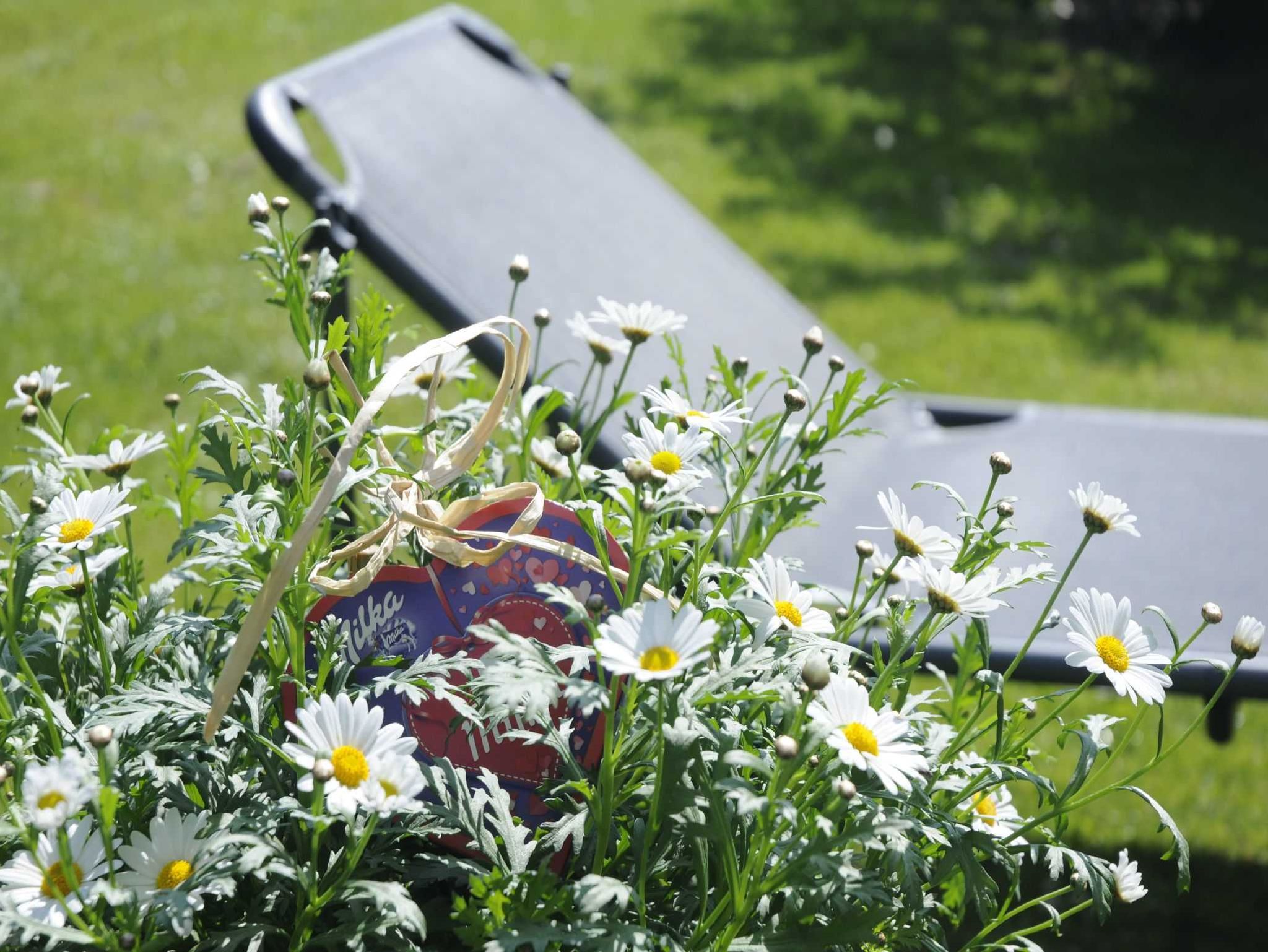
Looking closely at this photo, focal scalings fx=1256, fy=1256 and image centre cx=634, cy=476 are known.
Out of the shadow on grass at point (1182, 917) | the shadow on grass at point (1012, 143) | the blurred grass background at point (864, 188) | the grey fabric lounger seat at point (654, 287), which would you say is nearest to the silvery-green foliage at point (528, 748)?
the grey fabric lounger seat at point (654, 287)

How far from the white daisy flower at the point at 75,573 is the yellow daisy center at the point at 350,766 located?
0.23 meters

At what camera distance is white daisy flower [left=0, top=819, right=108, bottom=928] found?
2.91 ft

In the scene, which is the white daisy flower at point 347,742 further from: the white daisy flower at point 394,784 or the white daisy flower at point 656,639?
the white daisy flower at point 656,639

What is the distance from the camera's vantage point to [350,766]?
90 centimetres

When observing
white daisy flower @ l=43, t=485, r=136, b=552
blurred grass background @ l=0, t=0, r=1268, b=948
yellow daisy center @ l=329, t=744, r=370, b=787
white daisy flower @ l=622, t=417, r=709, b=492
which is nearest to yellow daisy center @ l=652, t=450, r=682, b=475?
white daisy flower @ l=622, t=417, r=709, b=492

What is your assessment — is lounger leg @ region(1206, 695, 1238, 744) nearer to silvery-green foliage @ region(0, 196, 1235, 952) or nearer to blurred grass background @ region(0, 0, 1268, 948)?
blurred grass background @ region(0, 0, 1268, 948)

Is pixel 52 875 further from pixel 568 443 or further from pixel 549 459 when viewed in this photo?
pixel 549 459

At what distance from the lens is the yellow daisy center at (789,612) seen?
1071 mm

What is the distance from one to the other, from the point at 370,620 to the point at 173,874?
28cm

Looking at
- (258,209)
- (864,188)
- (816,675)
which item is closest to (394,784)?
(816,675)

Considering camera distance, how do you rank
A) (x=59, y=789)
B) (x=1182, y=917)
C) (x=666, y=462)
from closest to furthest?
(x=59, y=789)
(x=666, y=462)
(x=1182, y=917)

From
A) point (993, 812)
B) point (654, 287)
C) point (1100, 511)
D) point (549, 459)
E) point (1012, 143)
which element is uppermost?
point (1100, 511)

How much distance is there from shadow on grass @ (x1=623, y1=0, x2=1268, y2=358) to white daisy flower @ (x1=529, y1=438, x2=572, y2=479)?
133 inches

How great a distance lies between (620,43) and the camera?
693 centimetres
